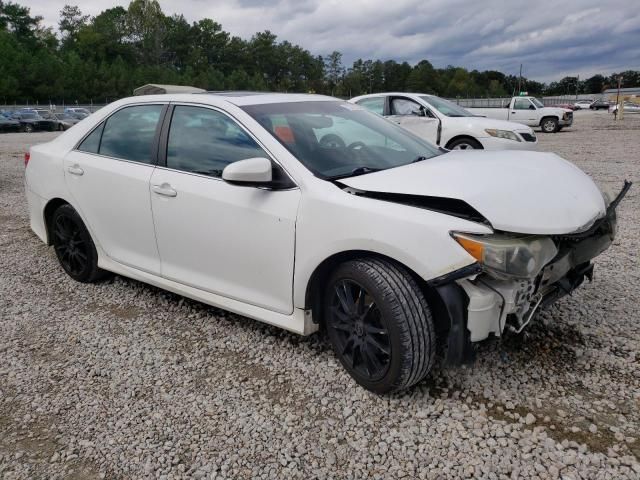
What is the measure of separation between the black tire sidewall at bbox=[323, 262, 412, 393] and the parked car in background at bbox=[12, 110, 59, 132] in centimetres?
3047

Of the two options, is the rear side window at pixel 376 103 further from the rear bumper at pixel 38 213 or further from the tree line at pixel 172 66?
the tree line at pixel 172 66

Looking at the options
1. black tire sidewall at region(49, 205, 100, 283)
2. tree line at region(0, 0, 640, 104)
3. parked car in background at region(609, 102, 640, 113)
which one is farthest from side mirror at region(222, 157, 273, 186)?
tree line at region(0, 0, 640, 104)

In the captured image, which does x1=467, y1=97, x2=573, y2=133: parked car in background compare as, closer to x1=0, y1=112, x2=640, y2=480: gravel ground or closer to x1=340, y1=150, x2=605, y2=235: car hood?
x1=0, y1=112, x2=640, y2=480: gravel ground

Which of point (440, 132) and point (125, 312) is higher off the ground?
point (440, 132)

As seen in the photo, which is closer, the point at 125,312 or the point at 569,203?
the point at 569,203

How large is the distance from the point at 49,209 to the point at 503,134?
7.73m

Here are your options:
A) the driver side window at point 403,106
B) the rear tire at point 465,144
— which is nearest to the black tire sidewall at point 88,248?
the rear tire at point 465,144

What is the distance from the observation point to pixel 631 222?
593 centimetres

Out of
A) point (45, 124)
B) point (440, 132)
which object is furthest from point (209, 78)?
point (440, 132)

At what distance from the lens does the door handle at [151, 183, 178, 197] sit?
3.20 metres

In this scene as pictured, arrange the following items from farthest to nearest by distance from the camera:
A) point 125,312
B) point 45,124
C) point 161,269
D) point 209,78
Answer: point 209,78, point 45,124, point 125,312, point 161,269

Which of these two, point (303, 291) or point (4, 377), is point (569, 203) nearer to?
point (303, 291)

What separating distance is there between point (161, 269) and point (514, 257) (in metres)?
2.23

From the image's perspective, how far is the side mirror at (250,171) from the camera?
265 centimetres
